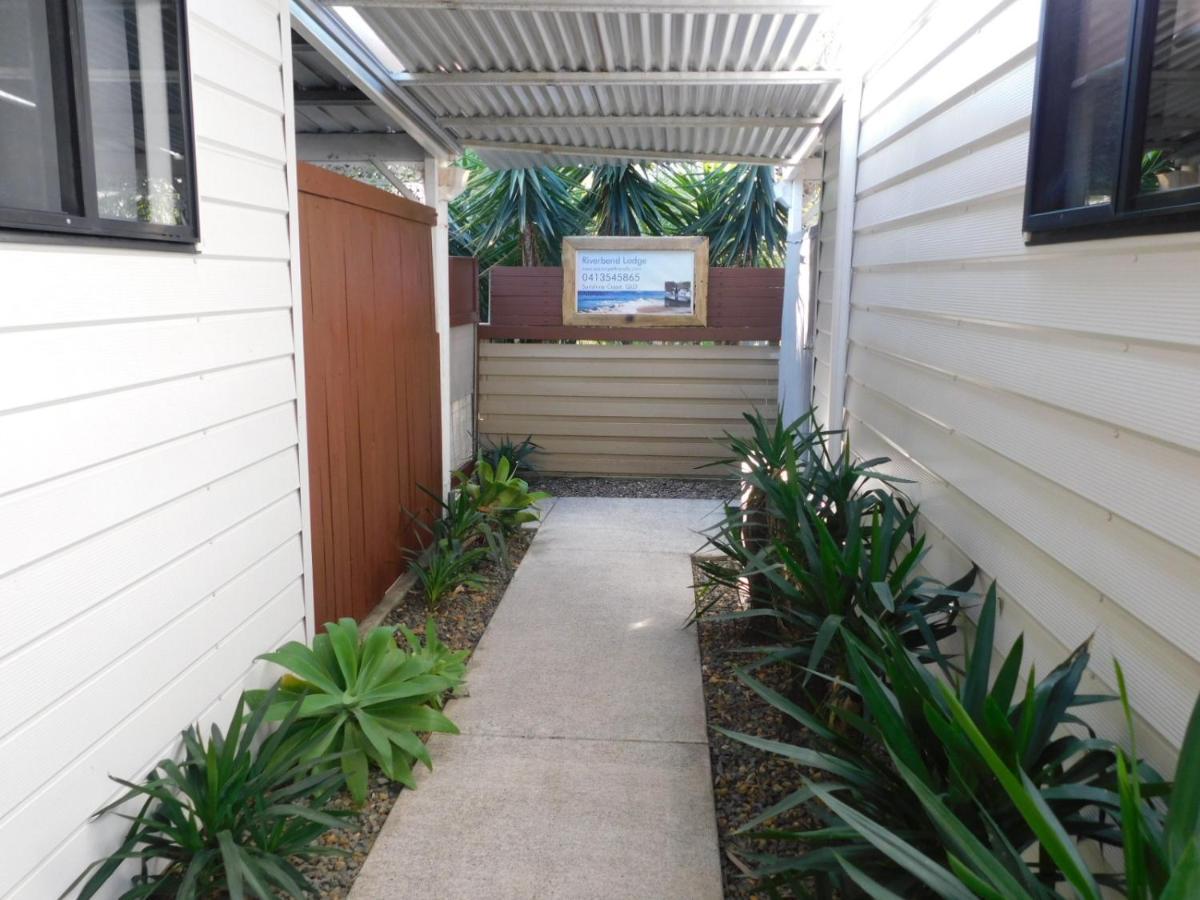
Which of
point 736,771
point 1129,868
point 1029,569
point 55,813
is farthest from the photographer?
point 736,771

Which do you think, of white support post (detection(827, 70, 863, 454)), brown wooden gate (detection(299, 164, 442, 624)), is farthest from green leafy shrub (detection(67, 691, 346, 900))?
white support post (detection(827, 70, 863, 454))

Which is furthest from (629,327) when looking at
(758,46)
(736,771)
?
(736,771)

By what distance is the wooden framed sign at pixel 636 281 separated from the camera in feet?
25.7

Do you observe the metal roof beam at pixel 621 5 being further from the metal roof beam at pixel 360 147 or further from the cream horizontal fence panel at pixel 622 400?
the cream horizontal fence panel at pixel 622 400

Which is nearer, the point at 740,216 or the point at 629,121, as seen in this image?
the point at 629,121

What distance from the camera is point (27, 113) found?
191cm

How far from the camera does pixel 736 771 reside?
10.5ft

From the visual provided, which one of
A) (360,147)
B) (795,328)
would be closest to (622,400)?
(795,328)

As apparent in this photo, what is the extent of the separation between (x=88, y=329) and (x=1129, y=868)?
→ 2222 millimetres

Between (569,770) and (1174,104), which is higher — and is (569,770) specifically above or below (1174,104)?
below

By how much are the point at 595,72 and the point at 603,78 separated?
0.16 feet

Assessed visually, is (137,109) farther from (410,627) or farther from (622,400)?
(622,400)

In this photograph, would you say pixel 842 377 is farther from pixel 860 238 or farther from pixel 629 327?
pixel 629 327

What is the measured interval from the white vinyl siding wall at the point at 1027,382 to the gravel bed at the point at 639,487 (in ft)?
12.5
